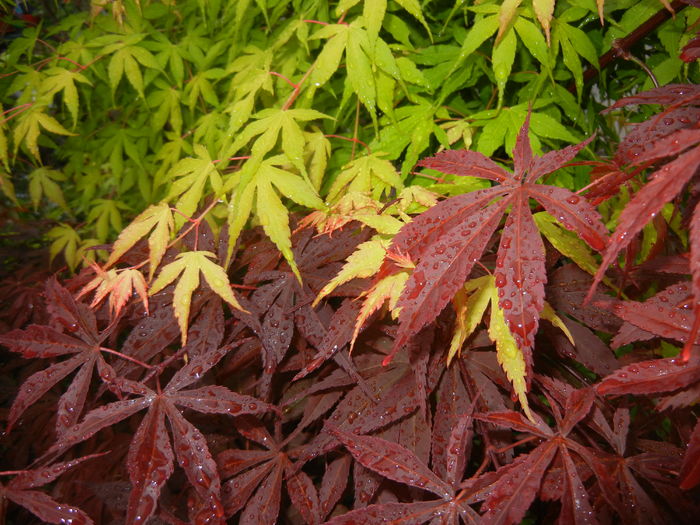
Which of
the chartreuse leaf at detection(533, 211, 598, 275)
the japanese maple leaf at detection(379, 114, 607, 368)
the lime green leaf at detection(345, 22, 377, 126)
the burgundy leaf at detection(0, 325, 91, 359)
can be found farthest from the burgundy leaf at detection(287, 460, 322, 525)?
the lime green leaf at detection(345, 22, 377, 126)

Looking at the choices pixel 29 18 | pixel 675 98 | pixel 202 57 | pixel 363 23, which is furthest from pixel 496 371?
pixel 29 18

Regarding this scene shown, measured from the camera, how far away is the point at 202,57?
1.51 metres

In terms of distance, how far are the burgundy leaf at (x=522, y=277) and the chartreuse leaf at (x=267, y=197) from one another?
0.45 metres

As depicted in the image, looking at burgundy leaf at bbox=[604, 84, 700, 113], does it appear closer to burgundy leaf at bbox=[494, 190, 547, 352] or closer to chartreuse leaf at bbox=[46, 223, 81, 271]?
burgundy leaf at bbox=[494, 190, 547, 352]

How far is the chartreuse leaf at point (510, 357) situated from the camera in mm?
660

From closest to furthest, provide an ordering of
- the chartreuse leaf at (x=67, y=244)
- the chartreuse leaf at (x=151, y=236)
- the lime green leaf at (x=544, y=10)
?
1. the lime green leaf at (x=544, y=10)
2. the chartreuse leaf at (x=151, y=236)
3. the chartreuse leaf at (x=67, y=244)

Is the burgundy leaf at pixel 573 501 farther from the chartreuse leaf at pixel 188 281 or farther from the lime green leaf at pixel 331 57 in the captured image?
the lime green leaf at pixel 331 57

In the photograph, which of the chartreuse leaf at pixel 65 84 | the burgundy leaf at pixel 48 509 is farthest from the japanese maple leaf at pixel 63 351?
the chartreuse leaf at pixel 65 84

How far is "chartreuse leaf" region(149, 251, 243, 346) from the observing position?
0.86 metres

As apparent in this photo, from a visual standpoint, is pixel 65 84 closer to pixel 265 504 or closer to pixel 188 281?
pixel 188 281

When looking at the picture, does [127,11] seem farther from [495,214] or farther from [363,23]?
[495,214]

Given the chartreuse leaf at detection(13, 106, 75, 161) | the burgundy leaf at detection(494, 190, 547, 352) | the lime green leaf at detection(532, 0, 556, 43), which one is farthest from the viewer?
the chartreuse leaf at detection(13, 106, 75, 161)

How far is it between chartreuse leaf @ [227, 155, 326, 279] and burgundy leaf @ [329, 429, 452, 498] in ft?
1.42

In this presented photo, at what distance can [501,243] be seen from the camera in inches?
24.7
